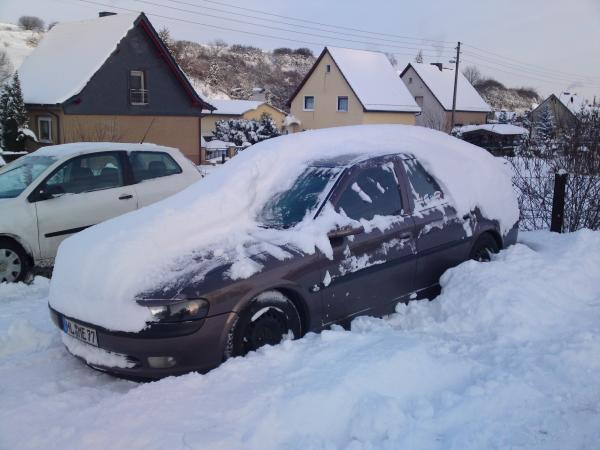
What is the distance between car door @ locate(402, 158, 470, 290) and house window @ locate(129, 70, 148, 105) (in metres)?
23.7

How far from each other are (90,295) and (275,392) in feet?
4.84

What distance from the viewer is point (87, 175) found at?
7223mm

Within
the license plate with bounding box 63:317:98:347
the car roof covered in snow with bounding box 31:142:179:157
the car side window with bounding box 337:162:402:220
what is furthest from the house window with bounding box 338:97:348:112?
the license plate with bounding box 63:317:98:347

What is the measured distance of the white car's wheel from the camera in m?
6.45

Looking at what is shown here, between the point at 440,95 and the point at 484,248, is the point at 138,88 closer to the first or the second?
the point at 484,248

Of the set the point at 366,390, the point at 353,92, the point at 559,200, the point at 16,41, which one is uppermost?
the point at 16,41

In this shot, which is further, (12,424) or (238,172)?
(238,172)

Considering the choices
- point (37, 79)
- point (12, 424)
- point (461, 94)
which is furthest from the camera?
point (461, 94)

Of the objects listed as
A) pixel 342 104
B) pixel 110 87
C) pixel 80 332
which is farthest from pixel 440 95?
pixel 80 332

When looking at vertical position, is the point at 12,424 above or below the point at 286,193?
below

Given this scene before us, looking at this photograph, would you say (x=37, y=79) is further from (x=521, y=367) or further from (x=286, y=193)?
(x=521, y=367)

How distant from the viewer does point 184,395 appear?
11.2ft

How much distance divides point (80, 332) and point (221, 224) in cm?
126

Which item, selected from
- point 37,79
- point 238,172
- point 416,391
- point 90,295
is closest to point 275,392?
point 416,391
